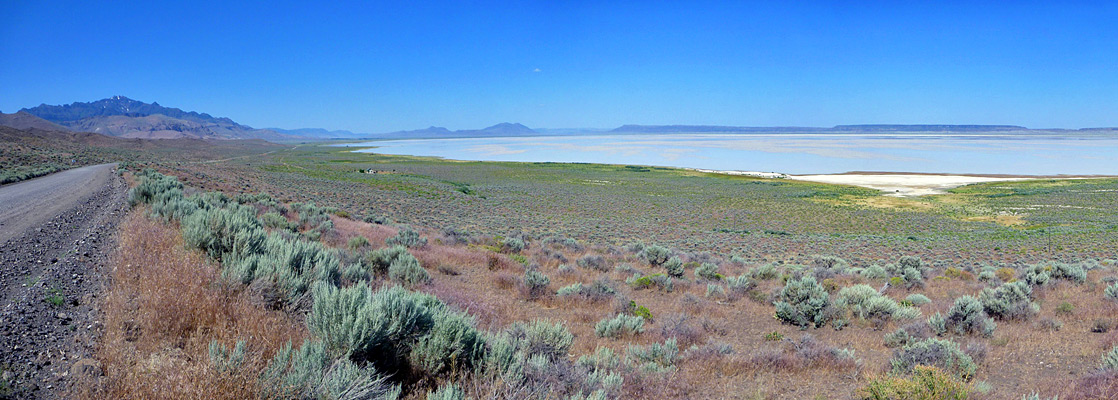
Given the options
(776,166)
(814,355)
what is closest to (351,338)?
(814,355)

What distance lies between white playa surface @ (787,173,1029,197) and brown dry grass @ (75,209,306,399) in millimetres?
52468

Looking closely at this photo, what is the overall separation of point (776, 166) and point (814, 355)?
8458cm

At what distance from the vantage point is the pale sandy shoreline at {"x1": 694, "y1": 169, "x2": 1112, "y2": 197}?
160ft

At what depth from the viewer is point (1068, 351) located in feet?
18.8

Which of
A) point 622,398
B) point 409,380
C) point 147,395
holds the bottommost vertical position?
point 622,398

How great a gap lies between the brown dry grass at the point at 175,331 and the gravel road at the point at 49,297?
0.59 ft

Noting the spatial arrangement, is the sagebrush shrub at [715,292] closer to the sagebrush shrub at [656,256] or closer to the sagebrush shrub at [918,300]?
the sagebrush shrub at [918,300]

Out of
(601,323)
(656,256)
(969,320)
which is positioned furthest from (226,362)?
(656,256)

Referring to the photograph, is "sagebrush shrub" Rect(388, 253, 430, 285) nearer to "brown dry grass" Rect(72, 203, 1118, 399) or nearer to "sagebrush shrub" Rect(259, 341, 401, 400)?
"brown dry grass" Rect(72, 203, 1118, 399)

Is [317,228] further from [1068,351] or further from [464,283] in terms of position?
[1068,351]

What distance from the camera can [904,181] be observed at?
185 feet

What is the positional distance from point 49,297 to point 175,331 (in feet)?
6.02

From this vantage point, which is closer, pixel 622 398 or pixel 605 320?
pixel 622 398

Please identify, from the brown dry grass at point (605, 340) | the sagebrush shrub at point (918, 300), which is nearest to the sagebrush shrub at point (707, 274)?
the brown dry grass at point (605, 340)
